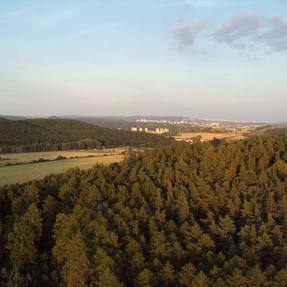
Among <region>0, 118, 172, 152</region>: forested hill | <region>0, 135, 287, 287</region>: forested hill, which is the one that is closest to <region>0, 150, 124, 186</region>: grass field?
<region>0, 135, 287, 287</region>: forested hill

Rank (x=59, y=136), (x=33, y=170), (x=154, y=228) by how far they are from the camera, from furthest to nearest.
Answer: (x=59, y=136), (x=33, y=170), (x=154, y=228)

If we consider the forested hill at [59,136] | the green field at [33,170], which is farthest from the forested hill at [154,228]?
the forested hill at [59,136]

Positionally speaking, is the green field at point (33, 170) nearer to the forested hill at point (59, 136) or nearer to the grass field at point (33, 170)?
the grass field at point (33, 170)

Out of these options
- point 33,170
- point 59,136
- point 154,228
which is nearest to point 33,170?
point 33,170

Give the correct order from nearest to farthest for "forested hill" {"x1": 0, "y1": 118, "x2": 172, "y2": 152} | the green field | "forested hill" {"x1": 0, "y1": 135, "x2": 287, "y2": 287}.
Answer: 1. "forested hill" {"x1": 0, "y1": 135, "x2": 287, "y2": 287}
2. the green field
3. "forested hill" {"x1": 0, "y1": 118, "x2": 172, "y2": 152}

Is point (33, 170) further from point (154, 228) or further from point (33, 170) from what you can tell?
point (154, 228)

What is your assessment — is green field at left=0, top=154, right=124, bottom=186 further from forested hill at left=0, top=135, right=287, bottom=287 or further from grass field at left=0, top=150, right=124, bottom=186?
forested hill at left=0, top=135, right=287, bottom=287
